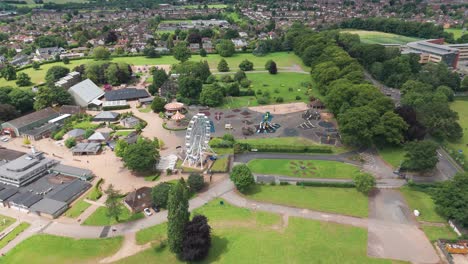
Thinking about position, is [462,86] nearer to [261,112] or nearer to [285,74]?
[285,74]

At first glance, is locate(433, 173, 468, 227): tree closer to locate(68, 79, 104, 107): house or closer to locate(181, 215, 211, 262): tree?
locate(181, 215, 211, 262): tree

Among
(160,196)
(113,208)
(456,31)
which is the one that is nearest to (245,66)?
(160,196)

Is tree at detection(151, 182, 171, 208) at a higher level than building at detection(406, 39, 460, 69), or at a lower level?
lower

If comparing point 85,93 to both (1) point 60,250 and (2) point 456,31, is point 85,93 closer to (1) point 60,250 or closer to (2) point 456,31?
(1) point 60,250

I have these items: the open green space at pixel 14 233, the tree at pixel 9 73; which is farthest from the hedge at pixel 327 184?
the tree at pixel 9 73

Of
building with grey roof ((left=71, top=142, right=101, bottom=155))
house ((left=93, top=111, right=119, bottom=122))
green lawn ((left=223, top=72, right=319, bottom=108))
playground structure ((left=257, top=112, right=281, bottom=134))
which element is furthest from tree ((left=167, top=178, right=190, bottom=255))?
green lawn ((left=223, top=72, right=319, bottom=108))

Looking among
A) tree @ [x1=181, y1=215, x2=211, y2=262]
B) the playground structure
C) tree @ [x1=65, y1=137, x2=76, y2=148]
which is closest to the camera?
tree @ [x1=181, y1=215, x2=211, y2=262]

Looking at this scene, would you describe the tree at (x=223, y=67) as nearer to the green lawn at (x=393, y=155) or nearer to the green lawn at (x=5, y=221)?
the green lawn at (x=393, y=155)
